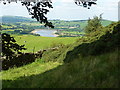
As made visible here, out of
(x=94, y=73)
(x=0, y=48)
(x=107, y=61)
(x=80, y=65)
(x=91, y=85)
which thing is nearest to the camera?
(x=91, y=85)

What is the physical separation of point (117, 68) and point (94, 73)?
2.05 ft

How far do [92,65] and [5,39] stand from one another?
5.21 m

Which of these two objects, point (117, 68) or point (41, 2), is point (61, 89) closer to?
point (117, 68)

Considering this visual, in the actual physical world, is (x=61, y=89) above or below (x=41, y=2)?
below

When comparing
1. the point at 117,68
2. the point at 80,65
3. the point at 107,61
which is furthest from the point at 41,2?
the point at 117,68

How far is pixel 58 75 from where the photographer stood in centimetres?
617

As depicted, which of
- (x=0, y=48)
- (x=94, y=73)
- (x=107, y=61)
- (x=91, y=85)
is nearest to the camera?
(x=91, y=85)

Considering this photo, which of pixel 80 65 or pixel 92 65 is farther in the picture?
pixel 80 65

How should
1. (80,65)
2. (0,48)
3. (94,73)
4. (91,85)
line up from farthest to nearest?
(0,48) < (80,65) < (94,73) < (91,85)

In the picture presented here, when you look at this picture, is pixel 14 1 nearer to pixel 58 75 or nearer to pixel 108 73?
pixel 58 75

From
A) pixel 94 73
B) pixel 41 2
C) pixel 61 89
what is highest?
pixel 41 2

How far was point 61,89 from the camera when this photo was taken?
5207 millimetres

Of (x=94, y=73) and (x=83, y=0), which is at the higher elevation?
(x=83, y=0)

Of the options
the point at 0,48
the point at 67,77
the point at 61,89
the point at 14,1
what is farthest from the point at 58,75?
the point at 14,1
